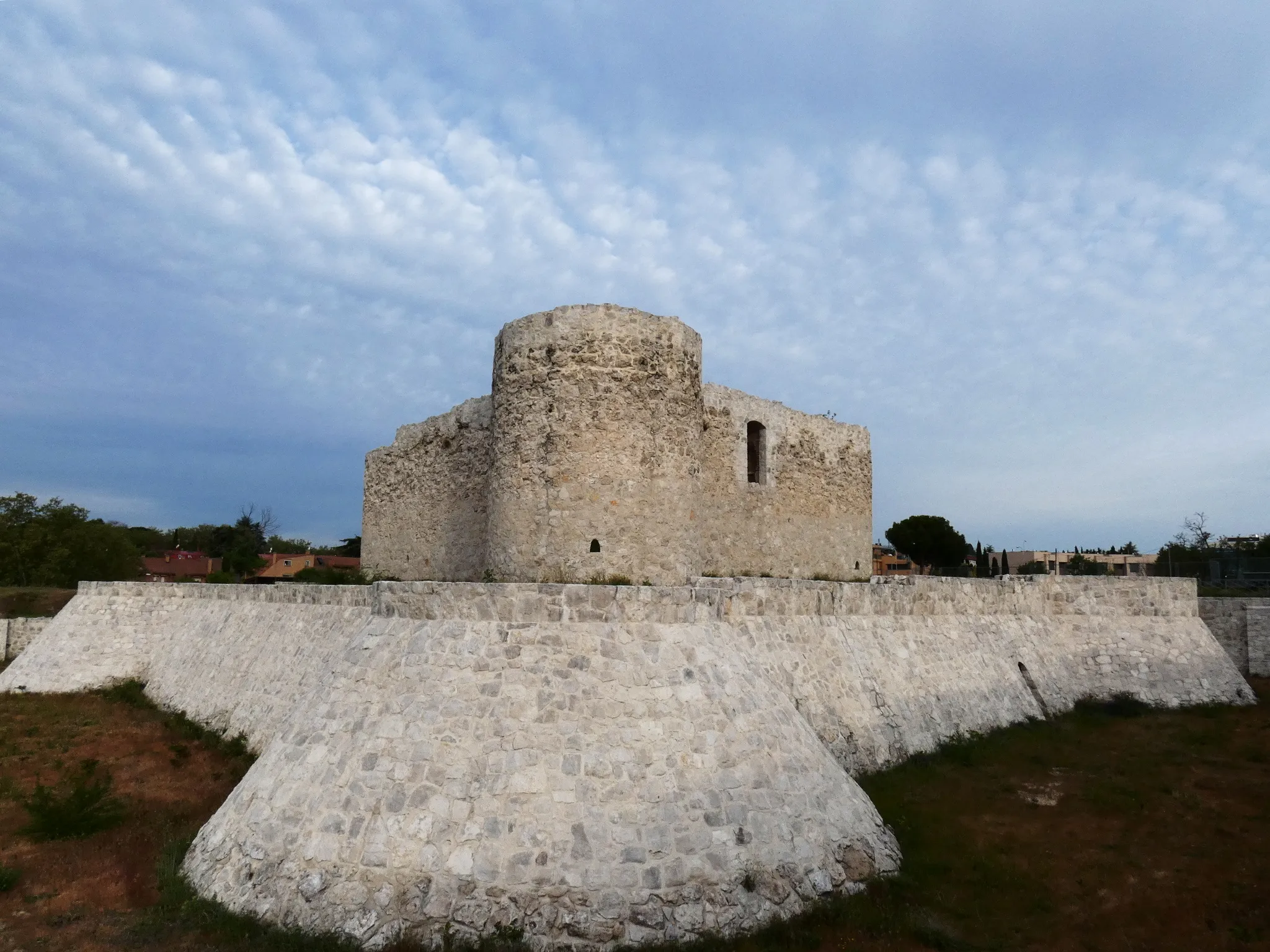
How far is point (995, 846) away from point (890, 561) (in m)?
53.1

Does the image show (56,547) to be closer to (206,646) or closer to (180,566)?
(180,566)

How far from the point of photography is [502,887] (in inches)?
275

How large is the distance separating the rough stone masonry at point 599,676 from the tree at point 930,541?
35507 millimetres

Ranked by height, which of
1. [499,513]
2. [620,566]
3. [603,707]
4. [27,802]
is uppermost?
[499,513]

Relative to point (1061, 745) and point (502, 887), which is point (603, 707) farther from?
point (1061, 745)

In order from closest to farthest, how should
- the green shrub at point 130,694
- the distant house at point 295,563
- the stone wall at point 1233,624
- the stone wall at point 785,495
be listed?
the stone wall at point 785,495
the green shrub at point 130,694
the stone wall at point 1233,624
the distant house at point 295,563

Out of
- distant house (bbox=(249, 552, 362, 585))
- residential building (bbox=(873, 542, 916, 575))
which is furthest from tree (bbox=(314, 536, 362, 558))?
residential building (bbox=(873, 542, 916, 575))

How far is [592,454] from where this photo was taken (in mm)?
12656

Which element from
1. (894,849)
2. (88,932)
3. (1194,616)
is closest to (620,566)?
(894,849)

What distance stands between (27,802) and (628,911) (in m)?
10.2

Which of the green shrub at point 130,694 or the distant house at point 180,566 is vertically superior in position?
the distant house at point 180,566

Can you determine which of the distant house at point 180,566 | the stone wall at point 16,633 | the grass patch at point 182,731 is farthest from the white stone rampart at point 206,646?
the distant house at point 180,566

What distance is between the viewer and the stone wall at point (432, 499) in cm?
1862

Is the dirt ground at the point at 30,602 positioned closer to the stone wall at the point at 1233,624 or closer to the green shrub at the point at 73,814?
the green shrub at the point at 73,814
